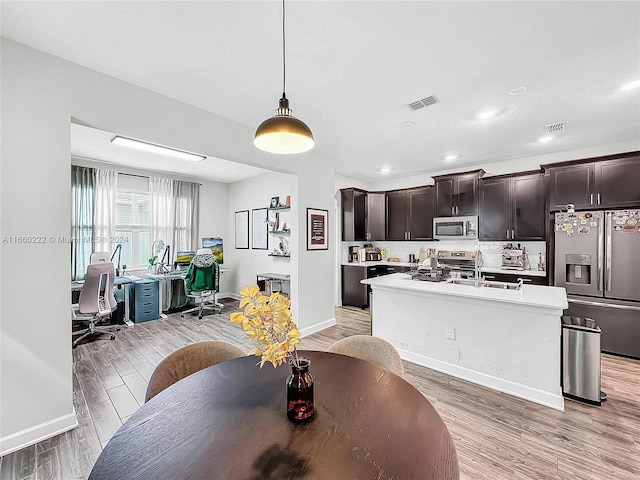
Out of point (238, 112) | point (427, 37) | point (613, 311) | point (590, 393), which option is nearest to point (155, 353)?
point (238, 112)

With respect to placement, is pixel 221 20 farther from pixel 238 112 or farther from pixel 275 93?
pixel 238 112

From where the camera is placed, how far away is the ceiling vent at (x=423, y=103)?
2719 millimetres

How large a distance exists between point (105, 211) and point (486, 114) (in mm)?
6003

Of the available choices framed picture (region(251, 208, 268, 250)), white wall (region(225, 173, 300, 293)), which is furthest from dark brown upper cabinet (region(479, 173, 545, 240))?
framed picture (region(251, 208, 268, 250))

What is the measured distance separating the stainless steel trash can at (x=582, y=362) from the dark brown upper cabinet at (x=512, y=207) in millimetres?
2319

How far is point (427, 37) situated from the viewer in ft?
6.20

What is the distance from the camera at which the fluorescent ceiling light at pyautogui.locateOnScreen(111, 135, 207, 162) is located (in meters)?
3.67

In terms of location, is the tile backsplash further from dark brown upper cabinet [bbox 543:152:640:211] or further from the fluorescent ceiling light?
the fluorescent ceiling light

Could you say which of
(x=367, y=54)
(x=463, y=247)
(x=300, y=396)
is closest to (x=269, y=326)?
(x=300, y=396)

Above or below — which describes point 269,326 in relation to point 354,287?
above

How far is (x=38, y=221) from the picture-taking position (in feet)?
6.52

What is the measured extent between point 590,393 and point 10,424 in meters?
4.43

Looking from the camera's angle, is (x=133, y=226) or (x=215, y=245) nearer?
(x=133, y=226)

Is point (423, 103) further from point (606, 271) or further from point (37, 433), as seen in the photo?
point (37, 433)
